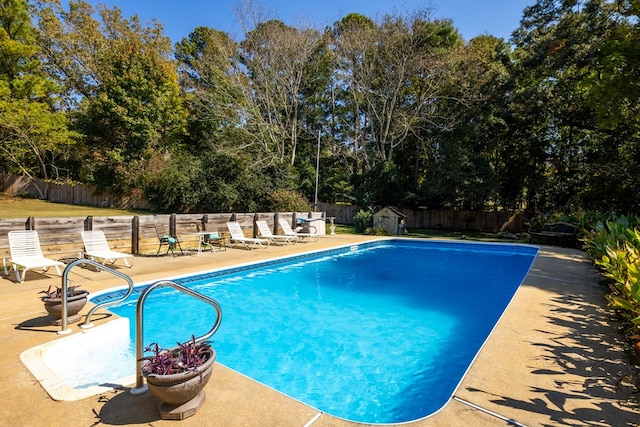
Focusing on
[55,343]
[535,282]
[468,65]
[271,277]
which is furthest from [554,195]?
[55,343]

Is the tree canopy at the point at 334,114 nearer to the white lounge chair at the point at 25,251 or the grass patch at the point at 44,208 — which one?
the grass patch at the point at 44,208

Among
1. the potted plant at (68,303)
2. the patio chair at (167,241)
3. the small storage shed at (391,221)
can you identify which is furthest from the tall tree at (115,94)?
the potted plant at (68,303)

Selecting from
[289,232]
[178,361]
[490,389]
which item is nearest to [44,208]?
[289,232]

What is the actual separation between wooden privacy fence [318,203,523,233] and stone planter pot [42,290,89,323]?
1962 cm

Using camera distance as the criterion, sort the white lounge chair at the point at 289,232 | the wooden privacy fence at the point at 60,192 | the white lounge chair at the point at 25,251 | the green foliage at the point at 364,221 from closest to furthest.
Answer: the white lounge chair at the point at 25,251, the white lounge chair at the point at 289,232, the green foliage at the point at 364,221, the wooden privacy fence at the point at 60,192

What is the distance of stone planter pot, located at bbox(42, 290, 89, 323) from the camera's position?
3787mm

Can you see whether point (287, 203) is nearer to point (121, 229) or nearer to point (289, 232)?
point (289, 232)

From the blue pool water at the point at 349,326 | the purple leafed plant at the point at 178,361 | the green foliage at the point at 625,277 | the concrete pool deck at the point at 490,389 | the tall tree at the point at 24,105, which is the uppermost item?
the tall tree at the point at 24,105

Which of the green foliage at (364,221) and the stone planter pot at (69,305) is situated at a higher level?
the green foliage at (364,221)

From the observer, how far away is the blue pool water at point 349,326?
3.87 m

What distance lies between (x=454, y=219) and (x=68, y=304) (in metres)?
21.0

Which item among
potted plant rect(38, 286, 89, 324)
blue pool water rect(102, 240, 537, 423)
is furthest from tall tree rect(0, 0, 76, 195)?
potted plant rect(38, 286, 89, 324)

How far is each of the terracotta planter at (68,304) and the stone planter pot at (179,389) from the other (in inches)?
86.9

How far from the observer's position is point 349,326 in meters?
5.74
